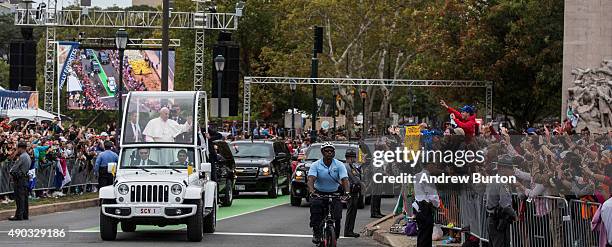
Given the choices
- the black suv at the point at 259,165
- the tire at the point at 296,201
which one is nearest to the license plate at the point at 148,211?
the tire at the point at 296,201

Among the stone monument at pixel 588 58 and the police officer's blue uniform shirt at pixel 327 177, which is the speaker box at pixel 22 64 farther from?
the police officer's blue uniform shirt at pixel 327 177

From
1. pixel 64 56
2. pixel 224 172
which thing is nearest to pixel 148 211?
pixel 224 172

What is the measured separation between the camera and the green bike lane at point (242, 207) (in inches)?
945

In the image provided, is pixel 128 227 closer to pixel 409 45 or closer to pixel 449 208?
pixel 449 208

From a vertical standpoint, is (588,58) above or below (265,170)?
above

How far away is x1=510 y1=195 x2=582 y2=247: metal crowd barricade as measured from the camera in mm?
14977

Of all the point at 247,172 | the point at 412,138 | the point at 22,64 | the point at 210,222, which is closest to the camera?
the point at 412,138

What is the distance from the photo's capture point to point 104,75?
200 ft

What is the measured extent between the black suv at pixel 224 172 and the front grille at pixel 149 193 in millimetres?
8669

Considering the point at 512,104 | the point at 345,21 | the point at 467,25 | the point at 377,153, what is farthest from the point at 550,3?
the point at 377,153

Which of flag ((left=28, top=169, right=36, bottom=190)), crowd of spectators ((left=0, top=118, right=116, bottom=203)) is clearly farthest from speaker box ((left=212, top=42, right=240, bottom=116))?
flag ((left=28, top=169, right=36, bottom=190))

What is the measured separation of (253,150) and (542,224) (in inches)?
875

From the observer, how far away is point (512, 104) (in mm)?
61969

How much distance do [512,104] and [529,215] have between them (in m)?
46.7
